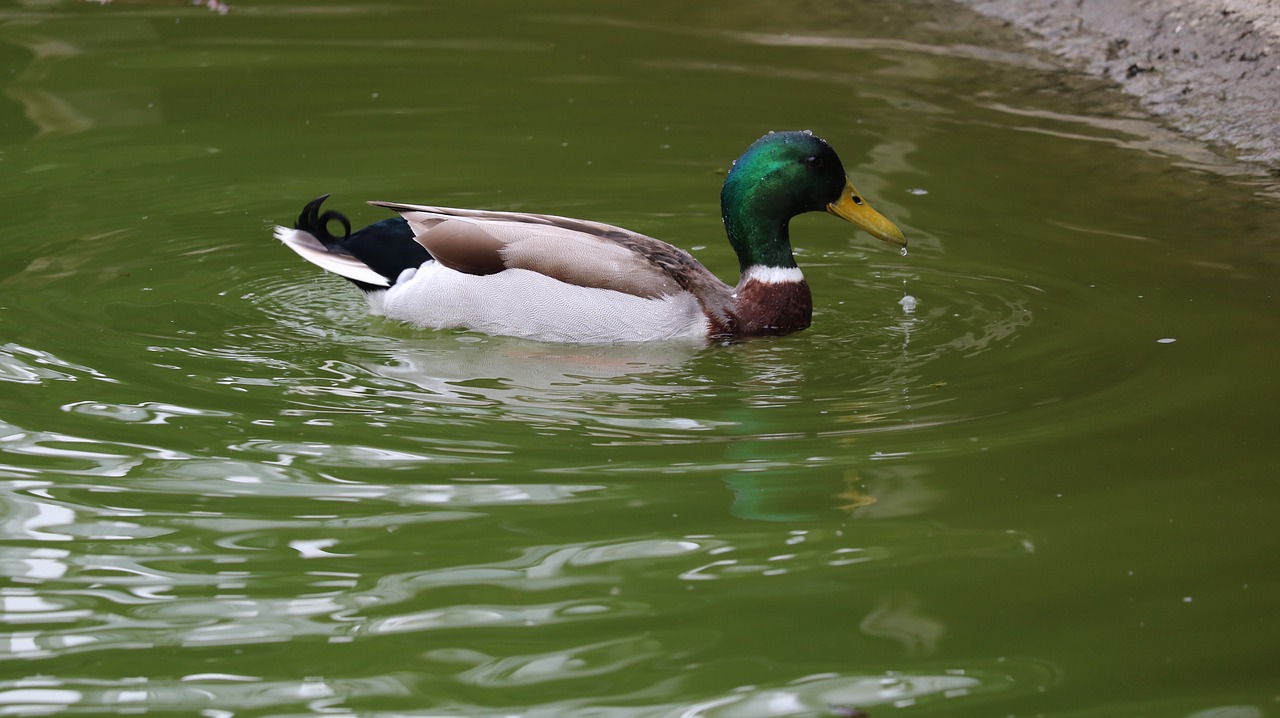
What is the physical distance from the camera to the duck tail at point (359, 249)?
7242 millimetres

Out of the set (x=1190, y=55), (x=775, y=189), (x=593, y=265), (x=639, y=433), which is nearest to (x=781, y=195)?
(x=775, y=189)

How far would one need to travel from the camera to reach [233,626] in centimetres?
424

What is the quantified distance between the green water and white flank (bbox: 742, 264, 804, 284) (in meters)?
0.28

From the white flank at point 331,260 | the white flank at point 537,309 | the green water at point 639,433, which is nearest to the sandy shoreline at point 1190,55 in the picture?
the green water at point 639,433

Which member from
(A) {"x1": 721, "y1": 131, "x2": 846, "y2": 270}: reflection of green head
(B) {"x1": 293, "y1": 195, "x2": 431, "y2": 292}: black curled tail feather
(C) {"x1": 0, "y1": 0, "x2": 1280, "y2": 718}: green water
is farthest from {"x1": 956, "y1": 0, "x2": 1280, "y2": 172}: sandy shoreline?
(B) {"x1": 293, "y1": 195, "x2": 431, "y2": 292}: black curled tail feather

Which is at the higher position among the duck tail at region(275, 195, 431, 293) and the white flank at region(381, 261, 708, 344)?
the duck tail at region(275, 195, 431, 293)

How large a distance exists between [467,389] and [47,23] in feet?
23.8

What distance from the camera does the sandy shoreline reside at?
31.6 ft

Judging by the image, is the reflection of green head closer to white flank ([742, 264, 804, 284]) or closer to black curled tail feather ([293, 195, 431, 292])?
white flank ([742, 264, 804, 284])

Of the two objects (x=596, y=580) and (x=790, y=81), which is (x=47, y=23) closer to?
(x=790, y=81)

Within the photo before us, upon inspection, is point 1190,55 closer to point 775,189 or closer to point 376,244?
point 775,189

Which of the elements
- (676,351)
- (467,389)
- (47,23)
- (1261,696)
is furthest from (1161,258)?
(47,23)

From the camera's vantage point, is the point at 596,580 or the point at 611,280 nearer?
the point at 596,580

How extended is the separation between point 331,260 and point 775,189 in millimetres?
2003
